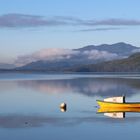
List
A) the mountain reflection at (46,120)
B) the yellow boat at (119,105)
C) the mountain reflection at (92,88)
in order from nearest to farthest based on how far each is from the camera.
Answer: the mountain reflection at (46,120), the yellow boat at (119,105), the mountain reflection at (92,88)

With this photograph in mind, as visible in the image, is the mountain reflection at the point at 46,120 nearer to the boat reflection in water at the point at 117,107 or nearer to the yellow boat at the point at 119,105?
the boat reflection in water at the point at 117,107

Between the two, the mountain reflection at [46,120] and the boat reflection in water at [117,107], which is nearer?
the mountain reflection at [46,120]

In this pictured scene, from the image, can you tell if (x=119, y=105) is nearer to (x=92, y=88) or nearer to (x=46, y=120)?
(x=46, y=120)

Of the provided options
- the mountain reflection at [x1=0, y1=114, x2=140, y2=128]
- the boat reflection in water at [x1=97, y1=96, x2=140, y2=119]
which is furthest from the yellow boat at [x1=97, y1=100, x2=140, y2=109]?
the mountain reflection at [x1=0, y1=114, x2=140, y2=128]

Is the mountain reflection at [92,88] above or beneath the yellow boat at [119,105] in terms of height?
beneath

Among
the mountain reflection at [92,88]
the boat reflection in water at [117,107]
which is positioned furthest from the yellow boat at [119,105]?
the mountain reflection at [92,88]

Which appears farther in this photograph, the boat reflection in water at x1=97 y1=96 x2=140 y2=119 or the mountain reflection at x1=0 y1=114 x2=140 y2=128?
the boat reflection in water at x1=97 y1=96 x2=140 y2=119

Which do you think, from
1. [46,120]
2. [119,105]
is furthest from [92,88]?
[46,120]

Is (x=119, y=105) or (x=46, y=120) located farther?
(x=119, y=105)

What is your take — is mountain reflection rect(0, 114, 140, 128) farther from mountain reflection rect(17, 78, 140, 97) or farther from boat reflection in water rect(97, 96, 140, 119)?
mountain reflection rect(17, 78, 140, 97)

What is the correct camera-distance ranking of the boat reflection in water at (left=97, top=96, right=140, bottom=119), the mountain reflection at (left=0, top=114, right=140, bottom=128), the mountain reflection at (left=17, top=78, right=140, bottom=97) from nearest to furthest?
the mountain reflection at (left=0, top=114, right=140, bottom=128) → the boat reflection in water at (left=97, top=96, right=140, bottom=119) → the mountain reflection at (left=17, top=78, right=140, bottom=97)

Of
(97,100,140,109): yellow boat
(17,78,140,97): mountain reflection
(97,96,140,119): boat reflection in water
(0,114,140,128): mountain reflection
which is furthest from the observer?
(17,78,140,97): mountain reflection

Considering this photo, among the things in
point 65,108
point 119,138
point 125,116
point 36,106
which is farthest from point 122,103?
point 119,138

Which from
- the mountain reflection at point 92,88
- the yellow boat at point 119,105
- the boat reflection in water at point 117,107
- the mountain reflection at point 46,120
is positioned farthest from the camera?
the mountain reflection at point 92,88
